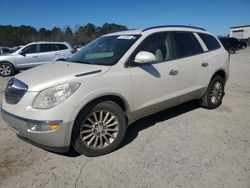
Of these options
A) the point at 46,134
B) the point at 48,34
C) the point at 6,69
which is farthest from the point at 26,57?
the point at 48,34

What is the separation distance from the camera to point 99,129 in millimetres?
3561

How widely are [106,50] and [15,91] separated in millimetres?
1632

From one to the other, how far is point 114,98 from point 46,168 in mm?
1342

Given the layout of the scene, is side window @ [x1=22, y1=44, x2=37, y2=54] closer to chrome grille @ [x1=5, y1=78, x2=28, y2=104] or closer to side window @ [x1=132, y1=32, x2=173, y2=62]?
chrome grille @ [x1=5, y1=78, x2=28, y2=104]

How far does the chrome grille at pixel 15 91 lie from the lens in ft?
10.8

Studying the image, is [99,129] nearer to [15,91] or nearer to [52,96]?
[52,96]

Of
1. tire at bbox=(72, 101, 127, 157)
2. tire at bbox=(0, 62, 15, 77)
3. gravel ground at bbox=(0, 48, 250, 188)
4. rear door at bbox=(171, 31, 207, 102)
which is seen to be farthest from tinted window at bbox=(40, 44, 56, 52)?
tire at bbox=(72, 101, 127, 157)

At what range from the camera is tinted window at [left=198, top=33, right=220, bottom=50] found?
529 cm

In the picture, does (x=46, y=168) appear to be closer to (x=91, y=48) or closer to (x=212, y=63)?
(x=91, y=48)

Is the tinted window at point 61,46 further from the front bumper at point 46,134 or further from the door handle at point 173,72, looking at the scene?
the front bumper at point 46,134

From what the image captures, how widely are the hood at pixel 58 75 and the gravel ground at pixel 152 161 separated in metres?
1.11

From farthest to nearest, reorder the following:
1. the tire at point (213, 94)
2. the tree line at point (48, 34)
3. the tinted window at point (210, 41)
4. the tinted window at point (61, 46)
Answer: the tree line at point (48, 34) → the tinted window at point (61, 46) → the tire at point (213, 94) → the tinted window at point (210, 41)

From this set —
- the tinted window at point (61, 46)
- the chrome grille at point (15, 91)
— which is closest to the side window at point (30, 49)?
the tinted window at point (61, 46)

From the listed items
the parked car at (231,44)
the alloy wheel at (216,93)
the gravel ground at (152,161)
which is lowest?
the gravel ground at (152,161)
